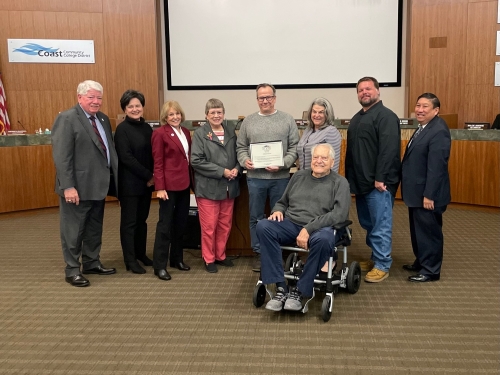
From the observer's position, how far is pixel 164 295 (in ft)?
12.1

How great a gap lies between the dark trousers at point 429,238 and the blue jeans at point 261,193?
3.43ft

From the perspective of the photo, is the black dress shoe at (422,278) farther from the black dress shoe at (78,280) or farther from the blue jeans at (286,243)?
the black dress shoe at (78,280)

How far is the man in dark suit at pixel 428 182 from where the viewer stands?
3734mm

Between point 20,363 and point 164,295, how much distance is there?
3.81 feet

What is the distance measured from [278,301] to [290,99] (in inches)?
229

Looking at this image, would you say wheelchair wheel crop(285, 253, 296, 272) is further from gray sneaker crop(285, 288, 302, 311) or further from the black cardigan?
the black cardigan

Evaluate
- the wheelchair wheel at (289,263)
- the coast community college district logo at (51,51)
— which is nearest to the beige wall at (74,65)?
the coast community college district logo at (51,51)

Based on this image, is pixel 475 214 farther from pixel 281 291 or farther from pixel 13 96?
pixel 13 96

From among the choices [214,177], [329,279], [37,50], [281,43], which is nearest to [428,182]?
[329,279]

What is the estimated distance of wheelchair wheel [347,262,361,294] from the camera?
3.60 meters

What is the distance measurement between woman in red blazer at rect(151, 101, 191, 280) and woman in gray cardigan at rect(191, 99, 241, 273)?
11cm

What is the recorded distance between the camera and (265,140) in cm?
406

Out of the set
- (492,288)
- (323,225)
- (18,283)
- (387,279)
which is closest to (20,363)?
(18,283)

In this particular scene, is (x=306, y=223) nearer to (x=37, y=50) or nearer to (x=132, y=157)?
(x=132, y=157)
